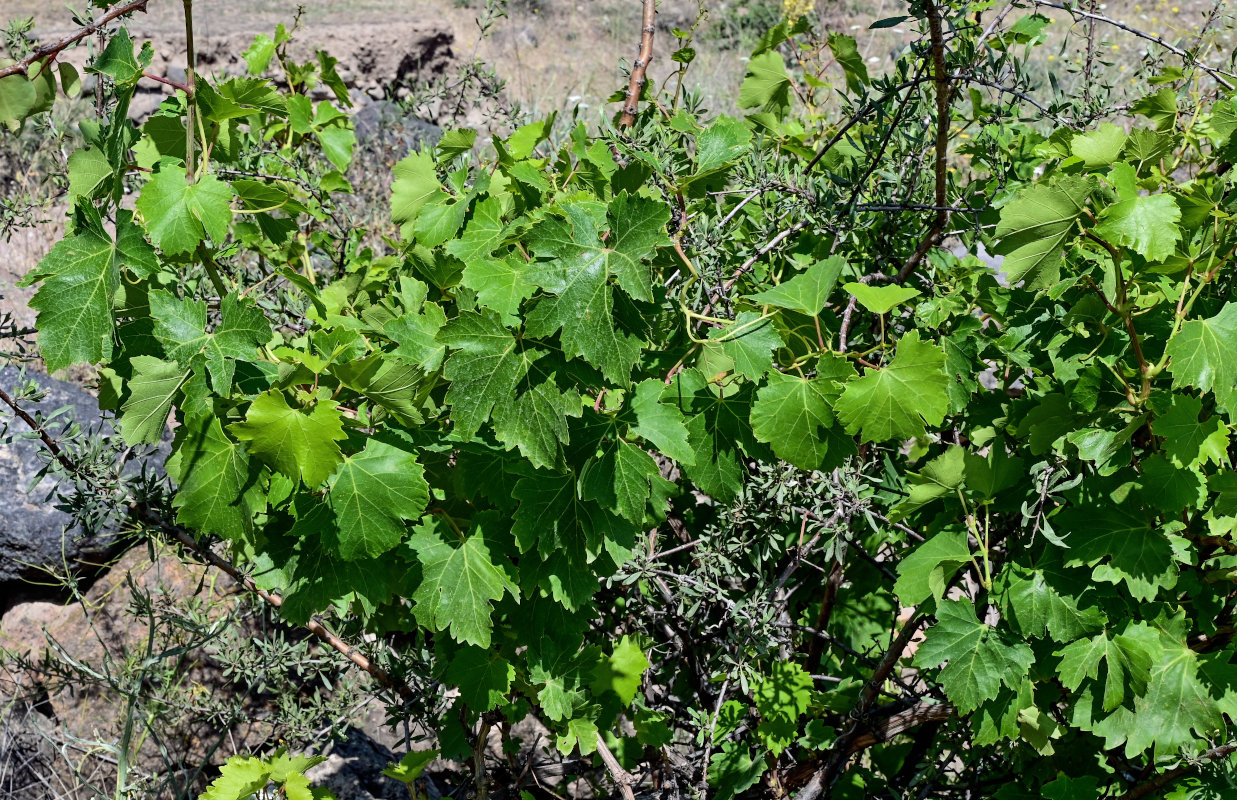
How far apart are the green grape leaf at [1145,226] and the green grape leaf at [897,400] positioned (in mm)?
317

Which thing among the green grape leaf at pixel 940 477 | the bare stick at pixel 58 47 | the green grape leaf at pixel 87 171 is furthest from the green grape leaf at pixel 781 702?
the bare stick at pixel 58 47

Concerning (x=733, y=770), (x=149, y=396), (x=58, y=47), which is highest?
(x=58, y=47)

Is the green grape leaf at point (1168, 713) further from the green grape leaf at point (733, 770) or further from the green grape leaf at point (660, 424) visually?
the green grape leaf at point (660, 424)

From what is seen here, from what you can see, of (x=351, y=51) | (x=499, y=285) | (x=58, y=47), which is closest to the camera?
(x=58, y=47)

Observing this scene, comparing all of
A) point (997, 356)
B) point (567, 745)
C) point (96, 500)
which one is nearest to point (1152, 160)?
point (997, 356)

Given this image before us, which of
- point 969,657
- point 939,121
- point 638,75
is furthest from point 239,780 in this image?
point 939,121

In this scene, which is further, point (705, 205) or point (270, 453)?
point (705, 205)

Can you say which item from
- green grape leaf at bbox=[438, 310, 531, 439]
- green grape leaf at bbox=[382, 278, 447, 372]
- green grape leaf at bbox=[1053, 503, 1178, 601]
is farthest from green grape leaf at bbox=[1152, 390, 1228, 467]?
green grape leaf at bbox=[382, 278, 447, 372]

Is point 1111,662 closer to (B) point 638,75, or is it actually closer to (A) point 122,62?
(B) point 638,75

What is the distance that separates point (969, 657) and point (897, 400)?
0.56 metres

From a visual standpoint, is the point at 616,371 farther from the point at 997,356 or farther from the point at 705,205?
the point at 997,356

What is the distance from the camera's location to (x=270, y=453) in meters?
1.19

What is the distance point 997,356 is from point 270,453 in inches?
54.6

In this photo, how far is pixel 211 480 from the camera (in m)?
1.27
